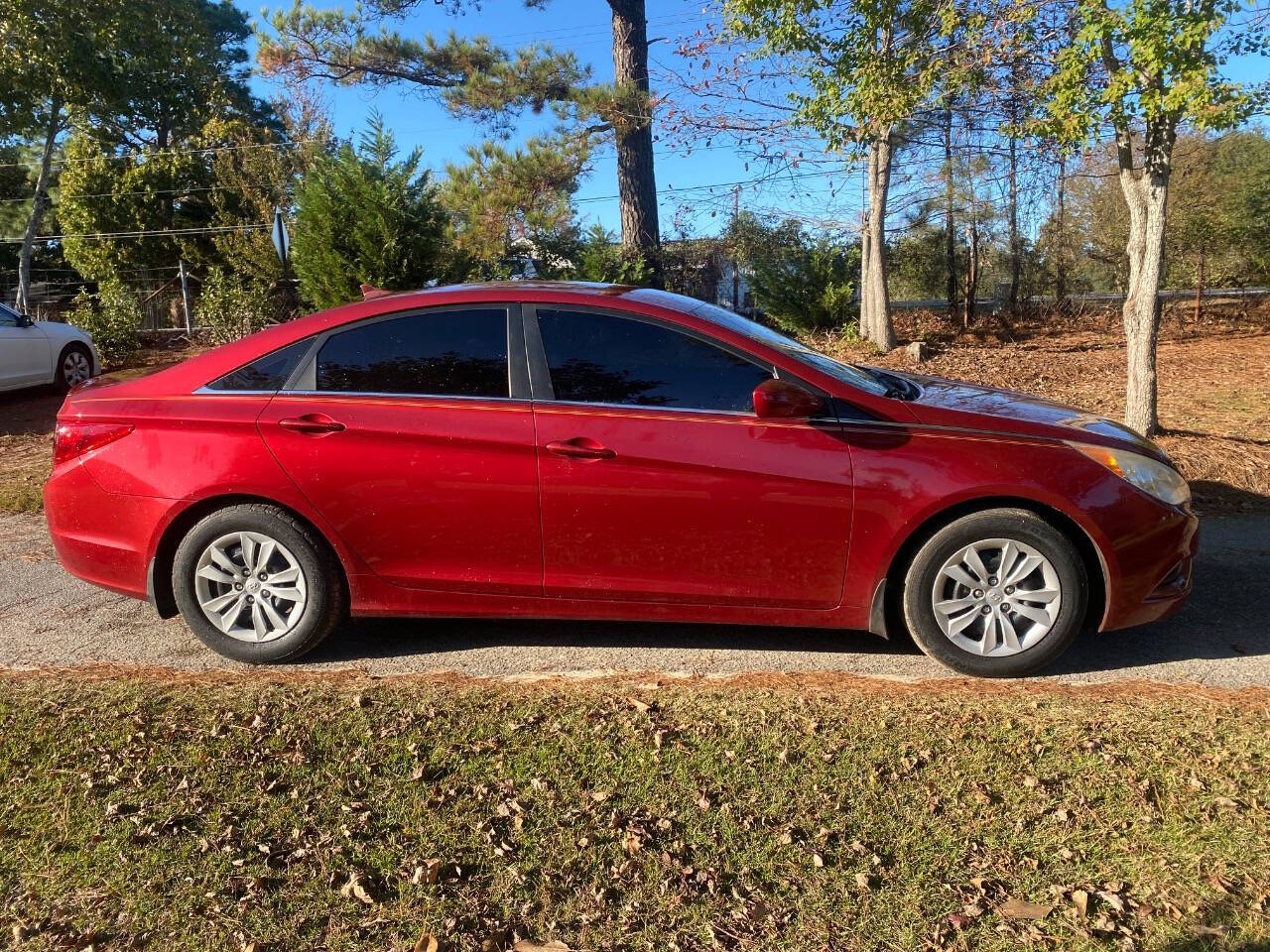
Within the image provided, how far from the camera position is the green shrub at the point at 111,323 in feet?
49.2

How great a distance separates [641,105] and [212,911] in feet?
46.8

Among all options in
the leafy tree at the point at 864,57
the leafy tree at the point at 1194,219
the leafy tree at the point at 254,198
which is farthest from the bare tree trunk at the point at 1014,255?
the leafy tree at the point at 254,198

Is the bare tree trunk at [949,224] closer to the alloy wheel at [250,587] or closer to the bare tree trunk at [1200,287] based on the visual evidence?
the bare tree trunk at [1200,287]

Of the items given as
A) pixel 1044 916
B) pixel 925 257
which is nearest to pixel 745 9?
pixel 1044 916

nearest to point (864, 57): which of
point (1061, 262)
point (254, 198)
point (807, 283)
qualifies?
point (807, 283)

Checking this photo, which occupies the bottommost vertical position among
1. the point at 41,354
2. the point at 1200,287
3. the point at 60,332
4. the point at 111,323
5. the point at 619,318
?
the point at 619,318

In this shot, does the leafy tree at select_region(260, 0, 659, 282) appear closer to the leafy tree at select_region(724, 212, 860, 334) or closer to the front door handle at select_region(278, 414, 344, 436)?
the leafy tree at select_region(724, 212, 860, 334)

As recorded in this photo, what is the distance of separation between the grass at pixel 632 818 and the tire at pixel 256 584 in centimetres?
44

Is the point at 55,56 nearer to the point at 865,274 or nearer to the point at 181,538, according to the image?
the point at 865,274

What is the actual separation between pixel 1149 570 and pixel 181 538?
4133 millimetres

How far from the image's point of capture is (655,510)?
3934 mm

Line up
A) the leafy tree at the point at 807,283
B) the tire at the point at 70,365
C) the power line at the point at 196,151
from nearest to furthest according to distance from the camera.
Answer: the tire at the point at 70,365 < the leafy tree at the point at 807,283 < the power line at the point at 196,151

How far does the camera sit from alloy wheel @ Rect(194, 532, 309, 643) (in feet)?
13.5

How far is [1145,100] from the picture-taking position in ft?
20.1
